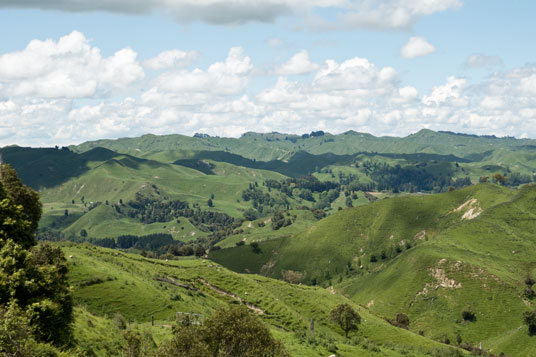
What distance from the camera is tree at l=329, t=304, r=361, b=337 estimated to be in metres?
119

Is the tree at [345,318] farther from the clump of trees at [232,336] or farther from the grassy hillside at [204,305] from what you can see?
the clump of trees at [232,336]

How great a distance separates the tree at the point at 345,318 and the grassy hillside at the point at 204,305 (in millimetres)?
3719

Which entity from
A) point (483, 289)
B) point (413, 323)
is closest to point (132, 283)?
point (413, 323)

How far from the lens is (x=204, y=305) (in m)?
102

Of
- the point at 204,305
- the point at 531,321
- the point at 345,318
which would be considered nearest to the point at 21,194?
the point at 204,305

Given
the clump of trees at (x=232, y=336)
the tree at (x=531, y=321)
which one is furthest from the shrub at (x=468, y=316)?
the clump of trees at (x=232, y=336)

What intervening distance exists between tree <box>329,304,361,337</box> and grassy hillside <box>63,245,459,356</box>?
372 cm

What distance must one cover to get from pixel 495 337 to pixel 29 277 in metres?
167

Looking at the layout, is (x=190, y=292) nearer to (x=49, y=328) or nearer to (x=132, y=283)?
(x=132, y=283)

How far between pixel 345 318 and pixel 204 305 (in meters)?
39.7

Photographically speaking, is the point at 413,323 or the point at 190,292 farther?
the point at 413,323

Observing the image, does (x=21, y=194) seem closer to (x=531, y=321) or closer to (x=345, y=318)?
(x=345, y=318)

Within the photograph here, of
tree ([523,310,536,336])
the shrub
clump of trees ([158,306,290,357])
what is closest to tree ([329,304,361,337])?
tree ([523,310,536,336])

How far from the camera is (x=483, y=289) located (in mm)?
187375
